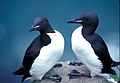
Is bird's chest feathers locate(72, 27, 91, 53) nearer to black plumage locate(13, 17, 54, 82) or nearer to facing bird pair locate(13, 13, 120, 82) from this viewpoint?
facing bird pair locate(13, 13, 120, 82)

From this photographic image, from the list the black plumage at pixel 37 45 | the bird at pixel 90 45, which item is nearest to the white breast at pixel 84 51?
the bird at pixel 90 45

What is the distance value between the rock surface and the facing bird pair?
6 cm

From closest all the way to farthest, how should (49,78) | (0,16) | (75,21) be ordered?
(75,21) → (49,78) → (0,16)

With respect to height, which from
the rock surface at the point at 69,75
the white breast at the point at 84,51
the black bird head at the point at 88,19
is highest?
the black bird head at the point at 88,19

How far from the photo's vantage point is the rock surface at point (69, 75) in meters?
1.40

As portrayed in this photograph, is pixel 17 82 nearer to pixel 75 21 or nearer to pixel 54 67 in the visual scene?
pixel 54 67

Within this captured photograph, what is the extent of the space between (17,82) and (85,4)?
0.58 m

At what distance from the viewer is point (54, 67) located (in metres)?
1.50

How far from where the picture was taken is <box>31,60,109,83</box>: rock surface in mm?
1398

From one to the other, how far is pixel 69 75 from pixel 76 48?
16 cm

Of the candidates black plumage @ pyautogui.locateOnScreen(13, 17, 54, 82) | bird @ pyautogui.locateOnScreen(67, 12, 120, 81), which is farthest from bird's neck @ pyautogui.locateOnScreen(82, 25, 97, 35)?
black plumage @ pyautogui.locateOnScreen(13, 17, 54, 82)

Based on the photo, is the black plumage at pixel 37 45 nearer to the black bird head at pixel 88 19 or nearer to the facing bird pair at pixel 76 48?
the facing bird pair at pixel 76 48

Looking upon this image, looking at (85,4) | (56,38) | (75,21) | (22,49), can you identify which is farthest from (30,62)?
(85,4)

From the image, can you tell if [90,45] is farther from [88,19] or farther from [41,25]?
[41,25]
